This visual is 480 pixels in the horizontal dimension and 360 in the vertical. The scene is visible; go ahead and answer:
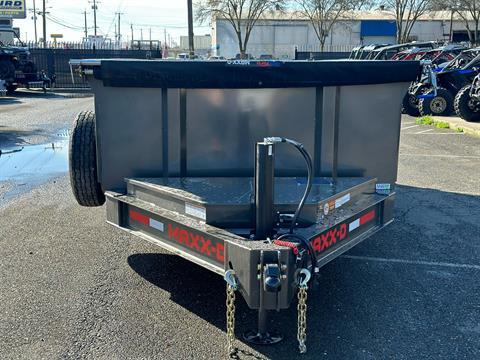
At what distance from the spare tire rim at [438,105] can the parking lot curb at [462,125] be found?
0.75m

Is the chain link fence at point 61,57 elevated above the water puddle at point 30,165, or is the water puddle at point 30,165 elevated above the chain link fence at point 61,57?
the chain link fence at point 61,57

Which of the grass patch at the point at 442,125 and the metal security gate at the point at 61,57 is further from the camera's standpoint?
the metal security gate at the point at 61,57

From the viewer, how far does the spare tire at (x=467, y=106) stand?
1420cm

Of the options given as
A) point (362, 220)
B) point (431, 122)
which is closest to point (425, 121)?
point (431, 122)

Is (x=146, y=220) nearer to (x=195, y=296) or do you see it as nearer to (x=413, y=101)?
(x=195, y=296)

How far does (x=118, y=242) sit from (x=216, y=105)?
188 centimetres

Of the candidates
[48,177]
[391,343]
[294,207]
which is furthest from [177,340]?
[48,177]

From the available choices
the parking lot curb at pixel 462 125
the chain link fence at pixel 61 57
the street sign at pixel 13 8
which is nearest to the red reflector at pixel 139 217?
the parking lot curb at pixel 462 125

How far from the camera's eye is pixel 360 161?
180 inches

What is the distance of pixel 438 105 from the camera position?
52.8 feet

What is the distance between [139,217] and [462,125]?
38.0 ft

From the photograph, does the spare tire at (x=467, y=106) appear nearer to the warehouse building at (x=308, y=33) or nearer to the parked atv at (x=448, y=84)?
the parked atv at (x=448, y=84)

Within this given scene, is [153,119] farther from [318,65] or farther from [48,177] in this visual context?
[48,177]

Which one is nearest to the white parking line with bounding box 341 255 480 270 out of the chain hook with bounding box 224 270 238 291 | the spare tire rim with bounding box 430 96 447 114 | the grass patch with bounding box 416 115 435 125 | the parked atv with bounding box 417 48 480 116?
the chain hook with bounding box 224 270 238 291
